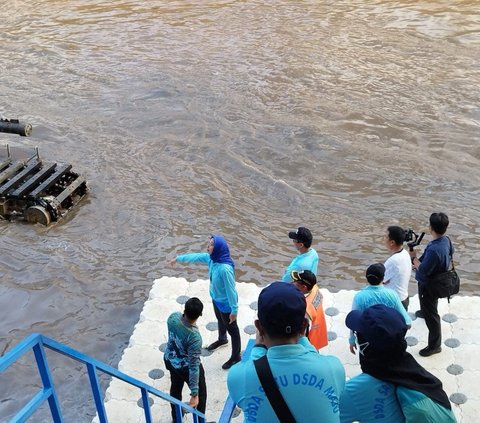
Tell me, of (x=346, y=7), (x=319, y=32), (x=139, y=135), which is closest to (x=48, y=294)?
(x=139, y=135)

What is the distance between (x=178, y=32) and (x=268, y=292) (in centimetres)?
1771

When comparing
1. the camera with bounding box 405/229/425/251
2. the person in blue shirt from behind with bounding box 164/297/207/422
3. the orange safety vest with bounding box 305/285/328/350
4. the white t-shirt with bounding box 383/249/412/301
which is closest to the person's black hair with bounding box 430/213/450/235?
the camera with bounding box 405/229/425/251

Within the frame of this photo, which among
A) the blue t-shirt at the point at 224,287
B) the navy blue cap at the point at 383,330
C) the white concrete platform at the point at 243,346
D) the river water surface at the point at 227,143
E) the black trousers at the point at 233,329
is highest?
the navy blue cap at the point at 383,330

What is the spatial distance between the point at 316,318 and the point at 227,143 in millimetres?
7505

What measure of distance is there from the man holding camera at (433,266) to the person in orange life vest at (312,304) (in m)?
1.06

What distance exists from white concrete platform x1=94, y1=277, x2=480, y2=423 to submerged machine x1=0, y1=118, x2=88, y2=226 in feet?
10.2

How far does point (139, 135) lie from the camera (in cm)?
1289

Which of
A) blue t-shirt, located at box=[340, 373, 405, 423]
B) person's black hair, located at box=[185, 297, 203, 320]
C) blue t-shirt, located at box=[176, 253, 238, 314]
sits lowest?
blue t-shirt, located at box=[176, 253, 238, 314]

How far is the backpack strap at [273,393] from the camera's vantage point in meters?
2.72

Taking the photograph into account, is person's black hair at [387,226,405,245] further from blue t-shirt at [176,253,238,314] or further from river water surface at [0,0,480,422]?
river water surface at [0,0,480,422]

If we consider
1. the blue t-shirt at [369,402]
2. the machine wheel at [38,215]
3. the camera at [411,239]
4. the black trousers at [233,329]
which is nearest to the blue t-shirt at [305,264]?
the black trousers at [233,329]

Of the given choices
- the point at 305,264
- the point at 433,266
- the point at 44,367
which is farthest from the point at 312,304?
the point at 44,367

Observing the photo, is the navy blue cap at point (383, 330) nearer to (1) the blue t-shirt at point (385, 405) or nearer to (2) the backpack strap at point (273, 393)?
(1) the blue t-shirt at point (385, 405)

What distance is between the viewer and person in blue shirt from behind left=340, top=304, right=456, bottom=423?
3.02 meters
